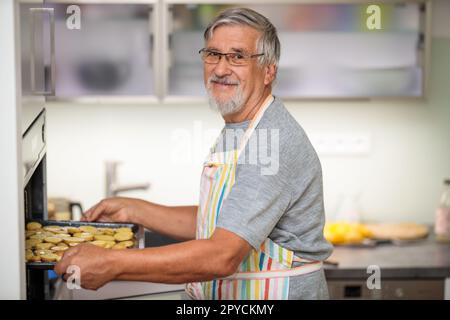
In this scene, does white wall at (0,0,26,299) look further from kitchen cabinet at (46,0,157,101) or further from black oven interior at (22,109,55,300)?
kitchen cabinet at (46,0,157,101)

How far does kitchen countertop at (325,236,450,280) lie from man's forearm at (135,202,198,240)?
948 mm

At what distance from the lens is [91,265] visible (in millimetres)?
1875

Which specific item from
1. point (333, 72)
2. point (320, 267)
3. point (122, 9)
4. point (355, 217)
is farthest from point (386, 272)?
point (122, 9)

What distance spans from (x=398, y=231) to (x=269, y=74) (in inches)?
68.9

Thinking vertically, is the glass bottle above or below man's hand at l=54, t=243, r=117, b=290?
below

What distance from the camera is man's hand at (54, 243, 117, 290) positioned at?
1.87 meters

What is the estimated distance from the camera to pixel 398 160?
4012 mm

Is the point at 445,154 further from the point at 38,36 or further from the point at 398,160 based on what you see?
the point at 38,36

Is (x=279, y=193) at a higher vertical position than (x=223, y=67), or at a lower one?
lower

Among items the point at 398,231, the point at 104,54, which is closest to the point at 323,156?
the point at 398,231

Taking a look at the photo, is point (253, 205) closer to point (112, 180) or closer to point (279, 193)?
point (279, 193)

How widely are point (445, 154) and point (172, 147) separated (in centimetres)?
126

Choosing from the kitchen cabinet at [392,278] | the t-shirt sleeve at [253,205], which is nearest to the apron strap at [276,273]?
the t-shirt sleeve at [253,205]

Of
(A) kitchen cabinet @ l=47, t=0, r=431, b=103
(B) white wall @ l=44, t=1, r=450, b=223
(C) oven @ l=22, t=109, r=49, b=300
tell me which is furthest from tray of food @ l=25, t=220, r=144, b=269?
(B) white wall @ l=44, t=1, r=450, b=223
